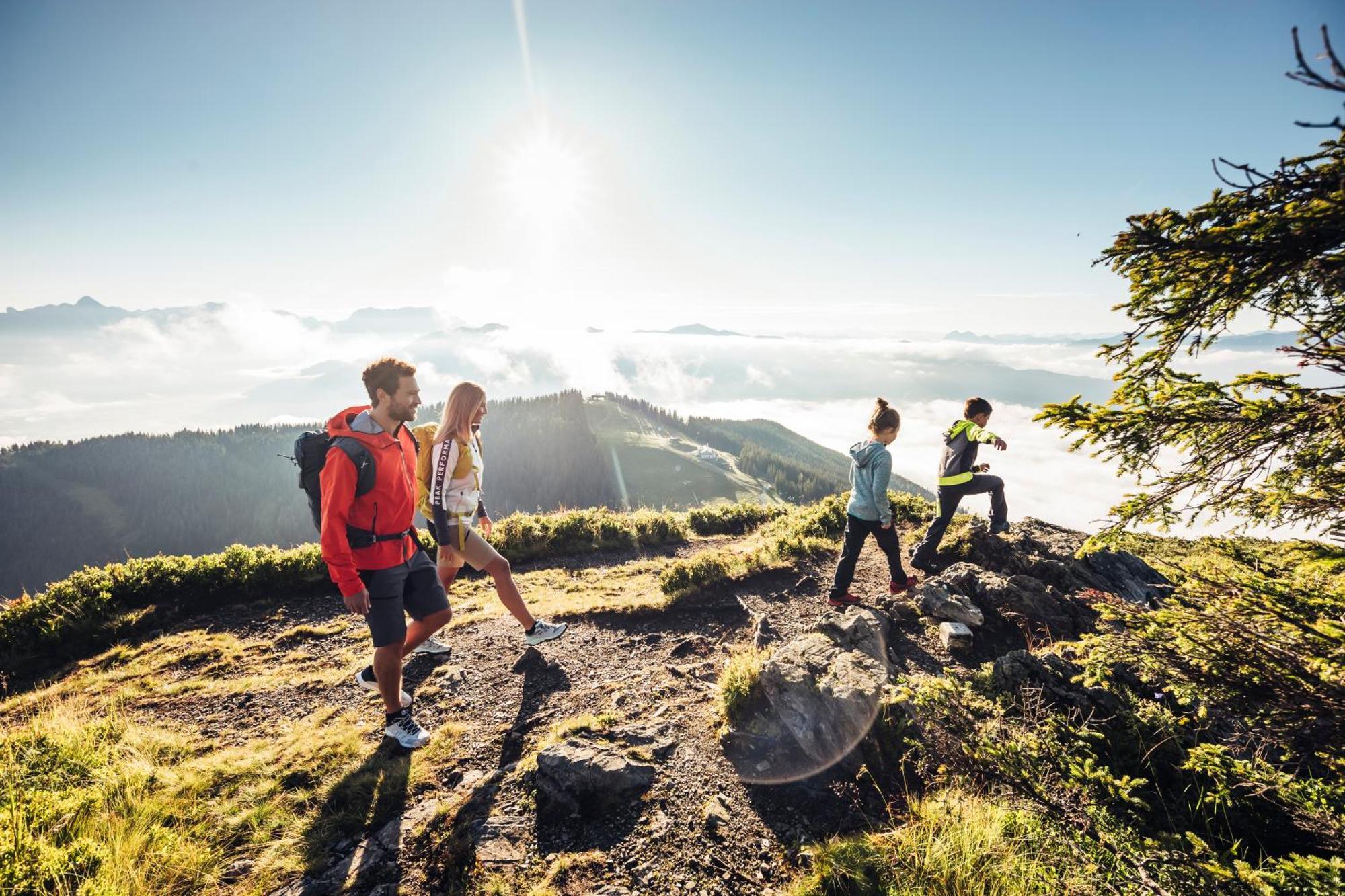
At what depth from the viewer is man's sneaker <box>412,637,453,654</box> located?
720 centimetres

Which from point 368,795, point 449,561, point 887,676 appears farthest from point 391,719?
point 887,676

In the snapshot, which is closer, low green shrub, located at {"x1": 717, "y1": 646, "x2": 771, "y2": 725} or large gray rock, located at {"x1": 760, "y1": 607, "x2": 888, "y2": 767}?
large gray rock, located at {"x1": 760, "y1": 607, "x2": 888, "y2": 767}

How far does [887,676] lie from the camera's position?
5.43 metres

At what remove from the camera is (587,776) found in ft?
14.5

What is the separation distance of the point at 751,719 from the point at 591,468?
161772 mm

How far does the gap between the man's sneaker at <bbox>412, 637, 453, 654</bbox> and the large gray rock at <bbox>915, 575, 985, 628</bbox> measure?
7009 mm

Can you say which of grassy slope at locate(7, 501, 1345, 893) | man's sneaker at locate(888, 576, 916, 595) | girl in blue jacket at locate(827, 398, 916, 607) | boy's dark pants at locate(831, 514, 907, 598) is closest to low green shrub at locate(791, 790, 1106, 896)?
grassy slope at locate(7, 501, 1345, 893)

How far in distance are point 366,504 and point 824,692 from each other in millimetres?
4966

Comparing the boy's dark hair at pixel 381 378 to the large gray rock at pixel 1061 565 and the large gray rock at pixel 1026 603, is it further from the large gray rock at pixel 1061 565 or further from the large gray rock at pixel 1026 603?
the large gray rock at pixel 1061 565

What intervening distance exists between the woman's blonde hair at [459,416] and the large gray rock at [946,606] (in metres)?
6.79

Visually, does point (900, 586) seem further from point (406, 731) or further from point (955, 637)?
point (406, 731)

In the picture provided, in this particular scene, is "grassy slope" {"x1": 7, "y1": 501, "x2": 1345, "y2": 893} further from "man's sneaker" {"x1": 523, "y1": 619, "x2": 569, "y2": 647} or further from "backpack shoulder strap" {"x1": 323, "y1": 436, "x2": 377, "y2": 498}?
"backpack shoulder strap" {"x1": 323, "y1": 436, "x2": 377, "y2": 498}

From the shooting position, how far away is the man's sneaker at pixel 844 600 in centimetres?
823

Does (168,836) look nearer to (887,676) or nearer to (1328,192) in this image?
(887,676)
